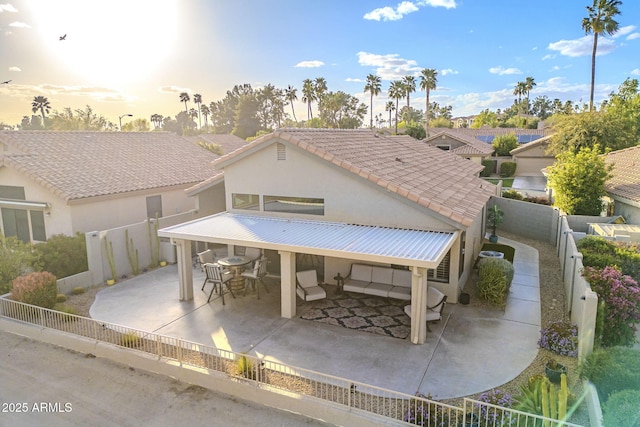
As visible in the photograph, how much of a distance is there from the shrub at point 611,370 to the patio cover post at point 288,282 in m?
7.77

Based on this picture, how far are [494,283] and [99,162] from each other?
2049 centimetres

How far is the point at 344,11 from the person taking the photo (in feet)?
78.6

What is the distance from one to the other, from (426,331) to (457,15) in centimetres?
2260

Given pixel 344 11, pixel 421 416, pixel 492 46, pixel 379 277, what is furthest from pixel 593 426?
pixel 492 46

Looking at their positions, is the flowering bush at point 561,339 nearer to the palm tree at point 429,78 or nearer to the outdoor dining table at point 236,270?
the outdoor dining table at point 236,270

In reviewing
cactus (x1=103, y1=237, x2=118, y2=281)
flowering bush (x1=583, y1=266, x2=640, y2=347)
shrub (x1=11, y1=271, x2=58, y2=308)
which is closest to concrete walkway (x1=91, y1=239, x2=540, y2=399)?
cactus (x1=103, y1=237, x2=118, y2=281)

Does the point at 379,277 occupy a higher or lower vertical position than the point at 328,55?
lower

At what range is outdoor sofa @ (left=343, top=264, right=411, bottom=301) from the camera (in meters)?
13.6

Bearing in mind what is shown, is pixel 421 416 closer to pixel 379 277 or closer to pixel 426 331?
pixel 426 331

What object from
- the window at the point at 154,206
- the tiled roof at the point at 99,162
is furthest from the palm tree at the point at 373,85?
the window at the point at 154,206

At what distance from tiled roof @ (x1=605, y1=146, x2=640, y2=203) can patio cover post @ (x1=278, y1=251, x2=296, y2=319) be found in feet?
51.2

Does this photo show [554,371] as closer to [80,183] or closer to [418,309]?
[418,309]

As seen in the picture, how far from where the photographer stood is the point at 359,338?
1193 cm

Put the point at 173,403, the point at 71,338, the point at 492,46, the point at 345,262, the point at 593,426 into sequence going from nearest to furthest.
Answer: the point at 593,426, the point at 173,403, the point at 71,338, the point at 345,262, the point at 492,46
